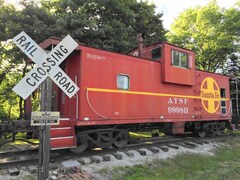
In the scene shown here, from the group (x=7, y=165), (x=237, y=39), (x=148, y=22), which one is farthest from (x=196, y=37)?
(x=7, y=165)

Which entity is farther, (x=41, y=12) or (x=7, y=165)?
(x=41, y=12)

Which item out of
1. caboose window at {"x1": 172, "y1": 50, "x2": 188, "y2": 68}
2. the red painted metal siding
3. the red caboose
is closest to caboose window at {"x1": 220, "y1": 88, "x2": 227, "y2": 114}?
the red caboose

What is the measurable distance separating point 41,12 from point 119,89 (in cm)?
810

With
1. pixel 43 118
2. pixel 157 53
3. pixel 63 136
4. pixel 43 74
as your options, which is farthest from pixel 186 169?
pixel 157 53

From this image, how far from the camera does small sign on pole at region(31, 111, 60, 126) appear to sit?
413cm

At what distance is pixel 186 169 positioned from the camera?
728 centimetres

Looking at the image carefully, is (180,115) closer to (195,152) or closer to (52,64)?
(195,152)

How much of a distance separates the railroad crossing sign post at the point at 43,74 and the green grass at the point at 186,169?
2419 mm

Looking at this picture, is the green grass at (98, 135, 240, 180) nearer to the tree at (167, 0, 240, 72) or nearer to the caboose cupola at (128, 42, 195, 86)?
the caboose cupola at (128, 42, 195, 86)

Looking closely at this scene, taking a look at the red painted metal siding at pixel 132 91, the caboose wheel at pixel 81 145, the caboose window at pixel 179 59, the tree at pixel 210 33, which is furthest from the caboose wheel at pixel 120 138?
A: the tree at pixel 210 33

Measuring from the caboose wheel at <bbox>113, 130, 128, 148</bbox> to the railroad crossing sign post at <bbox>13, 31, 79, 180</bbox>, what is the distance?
4774 millimetres

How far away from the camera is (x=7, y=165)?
6570mm

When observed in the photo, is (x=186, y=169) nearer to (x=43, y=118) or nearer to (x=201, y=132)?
(x=43, y=118)

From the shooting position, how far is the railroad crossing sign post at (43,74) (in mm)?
3881
